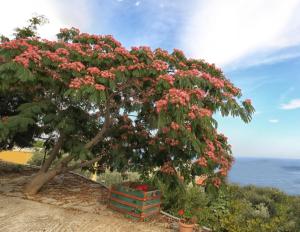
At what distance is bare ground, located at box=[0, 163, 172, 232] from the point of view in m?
8.44

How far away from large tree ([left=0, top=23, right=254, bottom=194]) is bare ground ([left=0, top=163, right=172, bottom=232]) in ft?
3.27

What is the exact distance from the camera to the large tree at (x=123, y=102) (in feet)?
27.2

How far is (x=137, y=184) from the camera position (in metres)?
11.1

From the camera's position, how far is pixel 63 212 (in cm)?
959

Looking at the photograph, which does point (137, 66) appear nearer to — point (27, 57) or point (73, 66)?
point (73, 66)

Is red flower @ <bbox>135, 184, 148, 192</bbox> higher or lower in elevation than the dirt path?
higher

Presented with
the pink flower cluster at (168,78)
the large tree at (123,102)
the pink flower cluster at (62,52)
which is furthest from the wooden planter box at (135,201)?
the pink flower cluster at (62,52)

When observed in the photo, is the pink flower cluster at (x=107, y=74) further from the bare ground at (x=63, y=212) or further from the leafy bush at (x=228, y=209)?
the bare ground at (x=63, y=212)

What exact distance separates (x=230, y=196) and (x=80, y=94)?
26.2 feet

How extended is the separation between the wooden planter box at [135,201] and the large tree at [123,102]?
103 centimetres

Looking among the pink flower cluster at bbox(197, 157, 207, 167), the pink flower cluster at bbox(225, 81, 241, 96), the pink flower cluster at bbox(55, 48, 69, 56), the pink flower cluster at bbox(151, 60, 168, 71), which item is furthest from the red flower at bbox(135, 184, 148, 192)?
the pink flower cluster at bbox(55, 48, 69, 56)

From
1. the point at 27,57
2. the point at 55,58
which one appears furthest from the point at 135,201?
the point at 27,57

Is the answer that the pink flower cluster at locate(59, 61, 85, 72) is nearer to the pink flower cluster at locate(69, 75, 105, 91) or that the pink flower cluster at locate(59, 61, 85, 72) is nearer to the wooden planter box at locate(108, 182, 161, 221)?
the pink flower cluster at locate(69, 75, 105, 91)

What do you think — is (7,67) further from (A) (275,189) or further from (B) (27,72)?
(A) (275,189)
